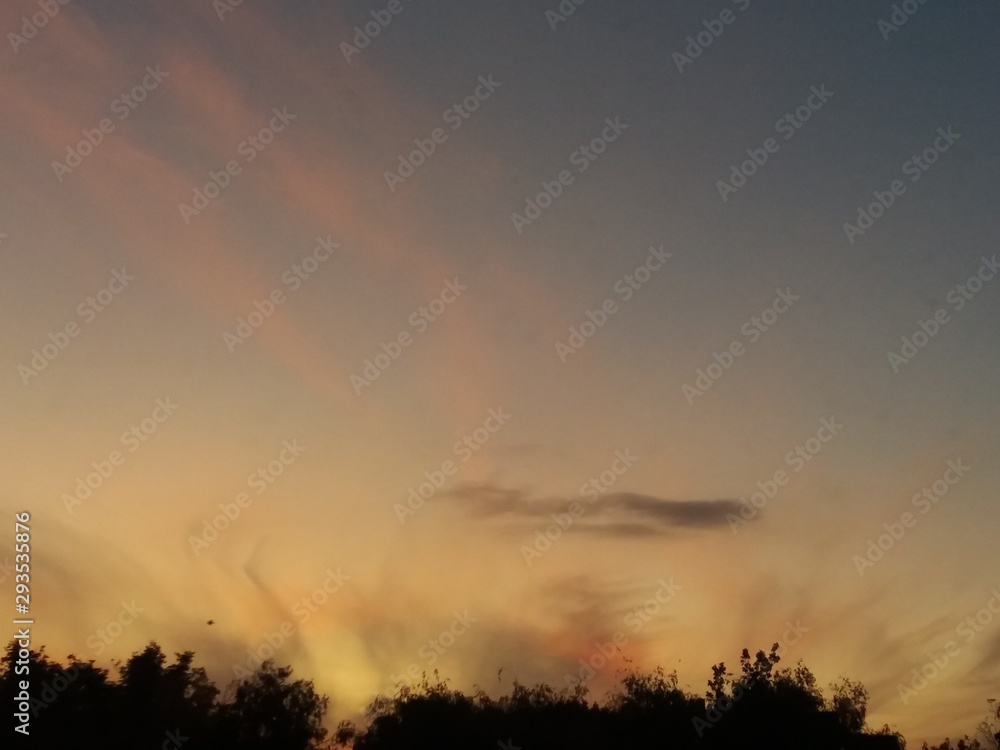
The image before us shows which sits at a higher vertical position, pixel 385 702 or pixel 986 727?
pixel 385 702

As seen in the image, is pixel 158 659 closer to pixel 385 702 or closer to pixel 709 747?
pixel 385 702

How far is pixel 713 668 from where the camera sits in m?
92.6

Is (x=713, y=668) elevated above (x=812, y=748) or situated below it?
above

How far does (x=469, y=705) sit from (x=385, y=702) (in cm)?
994

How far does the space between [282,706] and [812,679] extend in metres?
59.1

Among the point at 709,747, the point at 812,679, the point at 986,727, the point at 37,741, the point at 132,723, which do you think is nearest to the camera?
the point at 37,741

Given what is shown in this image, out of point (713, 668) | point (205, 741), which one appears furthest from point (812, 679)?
point (205, 741)

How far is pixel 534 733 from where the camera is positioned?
81.1 meters

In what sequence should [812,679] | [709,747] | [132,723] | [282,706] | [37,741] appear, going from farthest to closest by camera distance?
[812,679] < [282,706] < [709,747] < [132,723] < [37,741]

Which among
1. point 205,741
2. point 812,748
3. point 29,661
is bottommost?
point 812,748

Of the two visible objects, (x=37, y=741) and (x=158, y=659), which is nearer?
(x=37, y=741)

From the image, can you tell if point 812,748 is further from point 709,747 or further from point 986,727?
point 986,727

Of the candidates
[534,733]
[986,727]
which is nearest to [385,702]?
[534,733]

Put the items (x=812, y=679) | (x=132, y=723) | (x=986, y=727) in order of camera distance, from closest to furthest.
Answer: (x=132, y=723) → (x=812, y=679) → (x=986, y=727)
